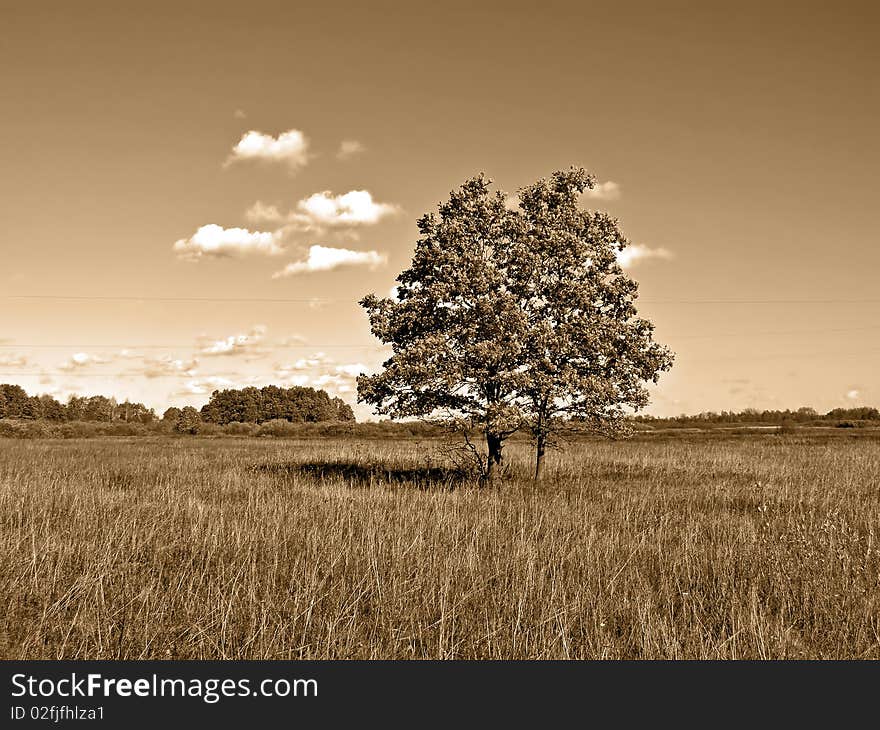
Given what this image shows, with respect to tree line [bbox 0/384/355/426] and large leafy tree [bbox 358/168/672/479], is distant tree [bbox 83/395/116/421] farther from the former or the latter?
large leafy tree [bbox 358/168/672/479]

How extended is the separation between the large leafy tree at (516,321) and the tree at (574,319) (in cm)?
4

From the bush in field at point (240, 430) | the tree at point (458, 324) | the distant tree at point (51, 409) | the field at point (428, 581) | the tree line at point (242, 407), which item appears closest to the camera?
the field at point (428, 581)

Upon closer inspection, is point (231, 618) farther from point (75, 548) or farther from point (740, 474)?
point (740, 474)

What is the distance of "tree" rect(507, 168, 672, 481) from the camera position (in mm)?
21062

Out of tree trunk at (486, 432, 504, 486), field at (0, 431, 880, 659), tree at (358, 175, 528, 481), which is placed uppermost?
tree at (358, 175, 528, 481)

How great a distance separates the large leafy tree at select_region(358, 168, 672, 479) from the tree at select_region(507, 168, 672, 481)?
4 centimetres

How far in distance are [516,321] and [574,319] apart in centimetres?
234

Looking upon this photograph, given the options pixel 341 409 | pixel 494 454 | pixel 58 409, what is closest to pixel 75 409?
pixel 58 409

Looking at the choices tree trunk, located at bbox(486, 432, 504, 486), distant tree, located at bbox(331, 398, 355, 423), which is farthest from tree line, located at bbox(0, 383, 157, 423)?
tree trunk, located at bbox(486, 432, 504, 486)

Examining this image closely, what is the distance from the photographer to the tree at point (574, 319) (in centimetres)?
2106

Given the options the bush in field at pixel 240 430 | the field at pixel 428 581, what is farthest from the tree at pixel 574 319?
the bush in field at pixel 240 430

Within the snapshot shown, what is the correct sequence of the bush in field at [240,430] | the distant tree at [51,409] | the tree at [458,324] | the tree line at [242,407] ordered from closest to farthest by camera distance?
the tree at [458,324] → the bush in field at [240,430] → the tree line at [242,407] → the distant tree at [51,409]

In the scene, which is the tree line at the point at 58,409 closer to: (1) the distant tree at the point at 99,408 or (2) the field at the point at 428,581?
(1) the distant tree at the point at 99,408

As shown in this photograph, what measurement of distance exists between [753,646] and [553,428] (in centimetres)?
1581
